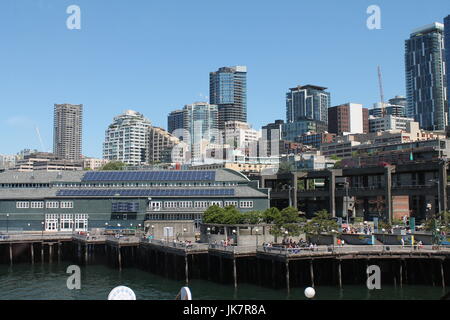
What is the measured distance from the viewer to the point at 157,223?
9988 centimetres

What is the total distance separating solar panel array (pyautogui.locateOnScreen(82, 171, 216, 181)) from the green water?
40766 millimetres

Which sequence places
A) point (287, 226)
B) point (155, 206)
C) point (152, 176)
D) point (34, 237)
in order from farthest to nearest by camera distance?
point (152, 176) → point (155, 206) → point (34, 237) → point (287, 226)

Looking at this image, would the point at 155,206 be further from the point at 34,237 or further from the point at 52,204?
the point at 34,237

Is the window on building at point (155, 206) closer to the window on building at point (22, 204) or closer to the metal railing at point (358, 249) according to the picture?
the window on building at point (22, 204)

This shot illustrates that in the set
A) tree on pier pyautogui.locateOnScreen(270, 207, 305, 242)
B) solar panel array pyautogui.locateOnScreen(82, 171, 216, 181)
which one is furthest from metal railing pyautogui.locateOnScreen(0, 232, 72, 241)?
tree on pier pyautogui.locateOnScreen(270, 207, 305, 242)

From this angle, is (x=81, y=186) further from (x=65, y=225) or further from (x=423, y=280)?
(x=423, y=280)

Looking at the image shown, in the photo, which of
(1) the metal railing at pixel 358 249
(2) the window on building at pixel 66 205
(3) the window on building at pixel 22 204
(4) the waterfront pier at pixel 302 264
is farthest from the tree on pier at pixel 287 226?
(3) the window on building at pixel 22 204

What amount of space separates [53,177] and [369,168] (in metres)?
74.1

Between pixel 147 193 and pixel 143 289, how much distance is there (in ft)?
169

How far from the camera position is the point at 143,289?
216 feet

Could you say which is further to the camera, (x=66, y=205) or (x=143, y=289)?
(x=66, y=205)

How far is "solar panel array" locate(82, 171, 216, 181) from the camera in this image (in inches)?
4727

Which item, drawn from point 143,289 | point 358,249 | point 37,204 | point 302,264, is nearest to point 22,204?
point 37,204

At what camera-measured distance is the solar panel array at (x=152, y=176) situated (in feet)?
394
